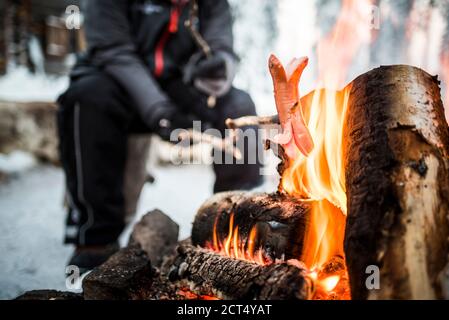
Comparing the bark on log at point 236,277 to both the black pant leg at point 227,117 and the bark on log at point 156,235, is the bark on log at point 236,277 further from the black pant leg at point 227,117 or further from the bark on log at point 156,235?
the black pant leg at point 227,117

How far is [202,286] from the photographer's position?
53.1 inches

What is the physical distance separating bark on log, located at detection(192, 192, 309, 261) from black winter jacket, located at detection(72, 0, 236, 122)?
1209 mm

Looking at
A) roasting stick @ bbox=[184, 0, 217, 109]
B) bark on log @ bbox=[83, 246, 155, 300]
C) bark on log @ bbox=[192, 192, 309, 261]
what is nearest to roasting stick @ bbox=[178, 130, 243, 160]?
bark on log @ bbox=[192, 192, 309, 261]

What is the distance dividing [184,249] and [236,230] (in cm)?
26

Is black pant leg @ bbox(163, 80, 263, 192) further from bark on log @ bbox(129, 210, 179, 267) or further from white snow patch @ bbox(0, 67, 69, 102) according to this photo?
white snow patch @ bbox(0, 67, 69, 102)

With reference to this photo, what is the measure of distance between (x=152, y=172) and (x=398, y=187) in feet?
16.7

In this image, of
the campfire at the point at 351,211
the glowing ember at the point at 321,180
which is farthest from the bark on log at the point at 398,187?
the glowing ember at the point at 321,180

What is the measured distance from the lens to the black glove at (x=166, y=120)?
2.56 metres

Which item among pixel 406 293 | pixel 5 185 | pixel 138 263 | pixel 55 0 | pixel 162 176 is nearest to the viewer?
pixel 406 293

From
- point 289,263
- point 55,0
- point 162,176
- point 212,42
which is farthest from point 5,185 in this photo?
point 55,0

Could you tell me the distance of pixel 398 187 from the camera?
1007 mm

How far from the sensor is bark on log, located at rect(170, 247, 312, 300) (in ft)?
3.46

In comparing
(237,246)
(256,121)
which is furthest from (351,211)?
(256,121)
